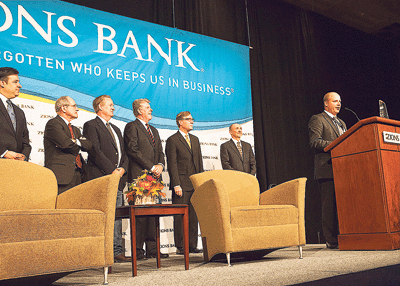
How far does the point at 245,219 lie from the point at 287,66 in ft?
13.7

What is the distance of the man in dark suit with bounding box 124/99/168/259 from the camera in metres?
3.75

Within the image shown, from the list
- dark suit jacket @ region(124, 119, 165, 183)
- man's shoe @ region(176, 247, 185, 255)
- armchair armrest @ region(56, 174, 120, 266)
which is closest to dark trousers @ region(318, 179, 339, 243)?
man's shoe @ region(176, 247, 185, 255)

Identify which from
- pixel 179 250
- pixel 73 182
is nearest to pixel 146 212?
pixel 73 182

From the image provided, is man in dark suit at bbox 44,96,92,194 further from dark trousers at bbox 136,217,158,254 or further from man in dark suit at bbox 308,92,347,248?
man in dark suit at bbox 308,92,347,248

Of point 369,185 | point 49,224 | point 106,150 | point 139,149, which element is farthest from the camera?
point 139,149

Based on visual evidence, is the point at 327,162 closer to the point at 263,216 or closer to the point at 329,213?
the point at 329,213

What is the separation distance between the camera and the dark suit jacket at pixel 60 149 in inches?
131

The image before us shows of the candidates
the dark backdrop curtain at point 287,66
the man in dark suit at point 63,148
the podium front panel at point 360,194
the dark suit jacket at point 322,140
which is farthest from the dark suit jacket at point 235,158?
the man in dark suit at point 63,148

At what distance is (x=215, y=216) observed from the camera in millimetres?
2668

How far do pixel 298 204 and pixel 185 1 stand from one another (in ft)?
11.7

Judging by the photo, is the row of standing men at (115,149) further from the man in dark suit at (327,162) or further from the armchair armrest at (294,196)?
the armchair armrest at (294,196)

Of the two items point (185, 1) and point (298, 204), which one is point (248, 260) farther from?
point (185, 1)

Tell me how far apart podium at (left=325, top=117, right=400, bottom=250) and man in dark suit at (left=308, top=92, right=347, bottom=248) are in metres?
0.50

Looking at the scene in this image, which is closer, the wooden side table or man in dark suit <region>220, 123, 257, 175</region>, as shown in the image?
the wooden side table
